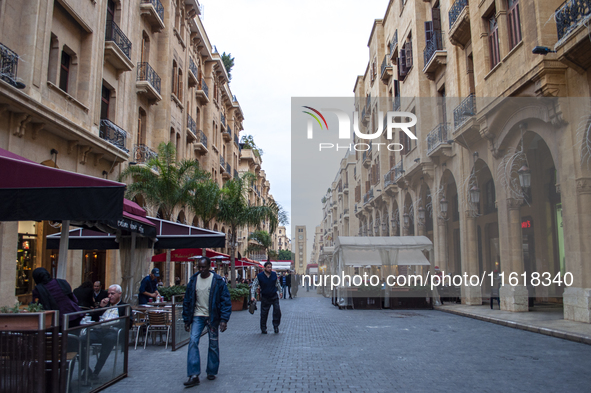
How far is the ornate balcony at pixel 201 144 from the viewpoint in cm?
3147

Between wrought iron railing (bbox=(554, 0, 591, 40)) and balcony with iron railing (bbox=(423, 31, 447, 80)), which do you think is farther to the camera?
balcony with iron railing (bbox=(423, 31, 447, 80))

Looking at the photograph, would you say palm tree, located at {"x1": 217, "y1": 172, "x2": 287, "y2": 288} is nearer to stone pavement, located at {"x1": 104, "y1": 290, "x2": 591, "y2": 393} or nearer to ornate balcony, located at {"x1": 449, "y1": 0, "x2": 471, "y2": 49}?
ornate balcony, located at {"x1": 449, "y1": 0, "x2": 471, "y2": 49}

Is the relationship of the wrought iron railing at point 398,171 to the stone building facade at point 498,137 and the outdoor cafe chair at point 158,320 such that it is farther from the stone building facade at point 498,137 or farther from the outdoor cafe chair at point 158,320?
the outdoor cafe chair at point 158,320

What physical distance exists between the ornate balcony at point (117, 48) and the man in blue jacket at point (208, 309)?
13.7 m

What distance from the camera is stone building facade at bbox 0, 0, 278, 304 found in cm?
1234

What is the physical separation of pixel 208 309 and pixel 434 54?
1917 cm

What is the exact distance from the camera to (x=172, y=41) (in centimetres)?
2606

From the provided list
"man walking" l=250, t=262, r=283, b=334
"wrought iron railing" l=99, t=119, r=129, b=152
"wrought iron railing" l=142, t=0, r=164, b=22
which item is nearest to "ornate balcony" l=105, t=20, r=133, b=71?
"wrought iron railing" l=99, t=119, r=129, b=152

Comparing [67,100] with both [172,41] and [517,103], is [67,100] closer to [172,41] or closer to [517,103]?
[172,41]

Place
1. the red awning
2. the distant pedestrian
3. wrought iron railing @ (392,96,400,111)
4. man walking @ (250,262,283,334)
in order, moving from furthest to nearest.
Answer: wrought iron railing @ (392,96,400,111) < man walking @ (250,262,283,334) < the distant pedestrian < the red awning

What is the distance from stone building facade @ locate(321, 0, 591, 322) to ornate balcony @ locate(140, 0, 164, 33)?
13.5 meters

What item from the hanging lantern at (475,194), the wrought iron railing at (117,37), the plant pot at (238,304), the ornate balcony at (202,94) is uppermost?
the ornate balcony at (202,94)

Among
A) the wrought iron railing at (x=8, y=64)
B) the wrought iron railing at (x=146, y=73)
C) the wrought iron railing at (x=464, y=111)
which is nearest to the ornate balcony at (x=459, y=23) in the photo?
the wrought iron railing at (x=464, y=111)

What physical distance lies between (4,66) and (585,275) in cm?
1573
